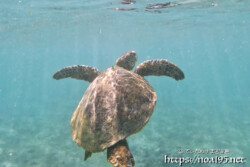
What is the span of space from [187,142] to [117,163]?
41.1 ft

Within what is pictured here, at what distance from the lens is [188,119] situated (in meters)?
21.2

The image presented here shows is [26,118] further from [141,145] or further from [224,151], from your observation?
[224,151]

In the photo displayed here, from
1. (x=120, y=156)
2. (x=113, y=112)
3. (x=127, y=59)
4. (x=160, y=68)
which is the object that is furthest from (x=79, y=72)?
(x=120, y=156)

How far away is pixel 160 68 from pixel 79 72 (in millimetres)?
2889

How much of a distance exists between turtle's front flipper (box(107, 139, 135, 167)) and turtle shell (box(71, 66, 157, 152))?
5.7 inches

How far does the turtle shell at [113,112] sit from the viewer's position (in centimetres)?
421


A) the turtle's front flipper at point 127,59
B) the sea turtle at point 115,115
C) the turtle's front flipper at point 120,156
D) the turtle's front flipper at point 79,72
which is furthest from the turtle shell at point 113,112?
the turtle's front flipper at point 79,72

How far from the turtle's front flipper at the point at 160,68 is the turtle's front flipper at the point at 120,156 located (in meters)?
2.98

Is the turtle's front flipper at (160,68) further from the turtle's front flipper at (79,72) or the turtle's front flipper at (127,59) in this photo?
the turtle's front flipper at (79,72)

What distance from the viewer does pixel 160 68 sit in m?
6.55

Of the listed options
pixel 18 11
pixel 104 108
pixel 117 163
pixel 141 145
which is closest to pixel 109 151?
pixel 117 163

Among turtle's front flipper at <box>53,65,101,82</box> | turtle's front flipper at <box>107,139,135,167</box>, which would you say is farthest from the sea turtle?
turtle's front flipper at <box>53,65,101,82</box>

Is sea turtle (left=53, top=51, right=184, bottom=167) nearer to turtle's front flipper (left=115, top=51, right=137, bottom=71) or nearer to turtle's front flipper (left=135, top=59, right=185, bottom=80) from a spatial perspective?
turtle's front flipper (left=135, top=59, right=185, bottom=80)

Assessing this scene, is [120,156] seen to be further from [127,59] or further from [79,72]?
[79,72]
